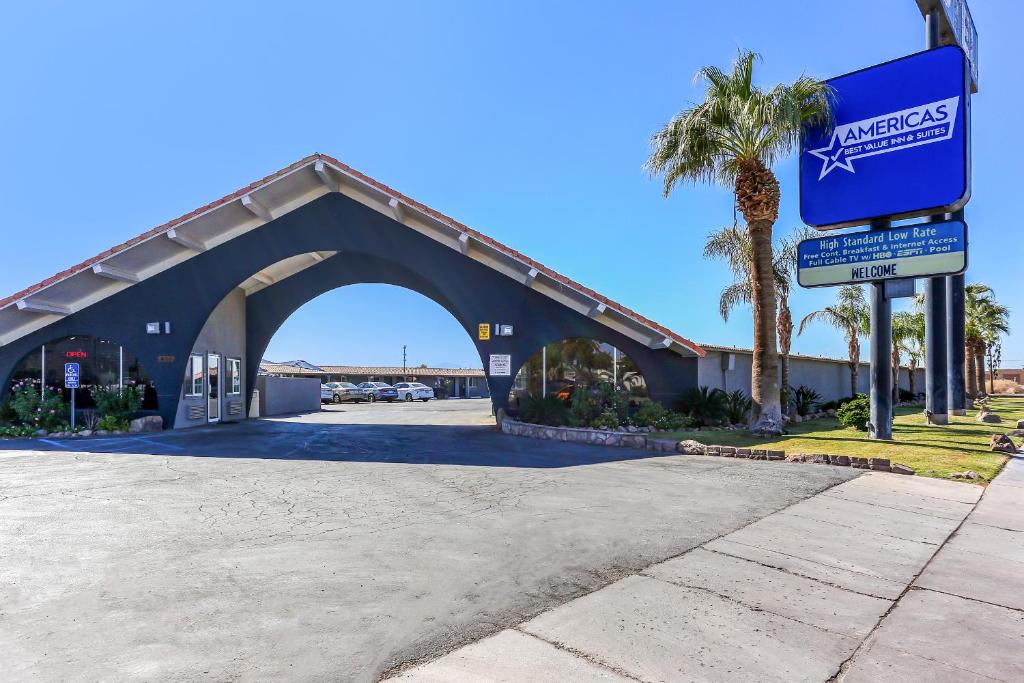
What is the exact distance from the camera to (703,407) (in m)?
17.7

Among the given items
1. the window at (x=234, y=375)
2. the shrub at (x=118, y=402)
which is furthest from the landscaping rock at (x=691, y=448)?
the window at (x=234, y=375)

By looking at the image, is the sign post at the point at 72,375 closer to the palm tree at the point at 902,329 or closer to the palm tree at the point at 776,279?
the palm tree at the point at 776,279

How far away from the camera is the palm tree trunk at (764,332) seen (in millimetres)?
15281

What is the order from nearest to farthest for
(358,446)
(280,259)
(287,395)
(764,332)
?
(358,446) → (764,332) → (280,259) → (287,395)

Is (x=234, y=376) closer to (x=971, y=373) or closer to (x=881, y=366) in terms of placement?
(x=881, y=366)

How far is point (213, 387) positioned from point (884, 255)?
20642mm

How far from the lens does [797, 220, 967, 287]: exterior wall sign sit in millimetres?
12945

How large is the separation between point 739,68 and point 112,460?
16559mm

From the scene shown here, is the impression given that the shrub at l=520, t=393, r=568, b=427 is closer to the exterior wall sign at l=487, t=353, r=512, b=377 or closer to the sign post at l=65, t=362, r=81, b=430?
the exterior wall sign at l=487, t=353, r=512, b=377

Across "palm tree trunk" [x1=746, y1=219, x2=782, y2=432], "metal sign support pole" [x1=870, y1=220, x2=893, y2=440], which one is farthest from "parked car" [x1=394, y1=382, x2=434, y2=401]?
"metal sign support pole" [x1=870, y1=220, x2=893, y2=440]

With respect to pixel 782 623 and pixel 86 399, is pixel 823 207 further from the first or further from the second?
pixel 86 399

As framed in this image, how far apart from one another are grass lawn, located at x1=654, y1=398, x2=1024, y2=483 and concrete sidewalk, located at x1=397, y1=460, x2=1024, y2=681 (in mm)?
4234

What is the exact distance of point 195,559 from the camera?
18.0 feet

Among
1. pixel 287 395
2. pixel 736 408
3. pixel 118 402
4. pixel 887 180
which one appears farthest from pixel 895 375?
pixel 118 402
